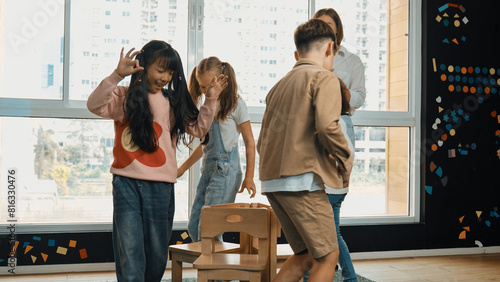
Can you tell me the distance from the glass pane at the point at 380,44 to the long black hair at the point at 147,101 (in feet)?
6.38

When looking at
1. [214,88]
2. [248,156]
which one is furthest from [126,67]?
[248,156]

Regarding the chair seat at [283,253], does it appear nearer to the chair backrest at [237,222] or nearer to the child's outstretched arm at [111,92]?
the chair backrest at [237,222]

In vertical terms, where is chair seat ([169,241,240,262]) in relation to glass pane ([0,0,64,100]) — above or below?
below

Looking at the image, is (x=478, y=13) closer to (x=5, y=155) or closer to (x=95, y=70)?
(x=95, y=70)

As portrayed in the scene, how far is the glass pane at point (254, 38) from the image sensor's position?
3.36 meters

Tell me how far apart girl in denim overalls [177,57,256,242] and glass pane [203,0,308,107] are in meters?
0.91

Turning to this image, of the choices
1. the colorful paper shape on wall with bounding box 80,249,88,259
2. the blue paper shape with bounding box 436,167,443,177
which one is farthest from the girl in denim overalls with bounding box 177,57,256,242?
the blue paper shape with bounding box 436,167,443,177

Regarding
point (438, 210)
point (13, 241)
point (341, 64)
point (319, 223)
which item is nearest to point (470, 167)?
point (438, 210)

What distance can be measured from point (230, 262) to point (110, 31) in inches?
71.5

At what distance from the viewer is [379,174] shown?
366 centimetres

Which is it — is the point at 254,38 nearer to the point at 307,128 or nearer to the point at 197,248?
the point at 197,248

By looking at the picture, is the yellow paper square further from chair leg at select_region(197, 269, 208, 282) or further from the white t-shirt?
chair leg at select_region(197, 269, 208, 282)

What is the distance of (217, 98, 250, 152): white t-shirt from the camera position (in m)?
2.44

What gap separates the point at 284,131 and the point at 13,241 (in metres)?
1.94
